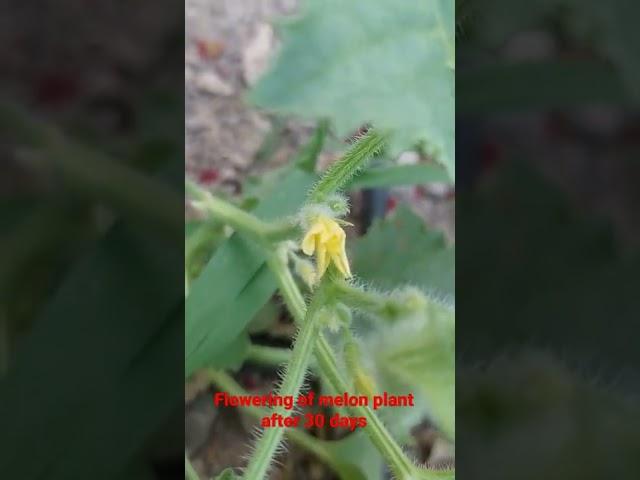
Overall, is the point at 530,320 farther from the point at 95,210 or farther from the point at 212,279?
the point at 212,279

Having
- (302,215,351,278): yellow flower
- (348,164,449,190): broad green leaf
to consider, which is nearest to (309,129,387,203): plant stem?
(302,215,351,278): yellow flower

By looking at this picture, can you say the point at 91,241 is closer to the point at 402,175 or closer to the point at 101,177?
the point at 101,177

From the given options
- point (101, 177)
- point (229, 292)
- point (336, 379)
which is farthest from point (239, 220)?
point (101, 177)

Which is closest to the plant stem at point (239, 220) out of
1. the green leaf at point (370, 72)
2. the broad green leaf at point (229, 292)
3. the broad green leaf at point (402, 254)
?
the broad green leaf at point (229, 292)

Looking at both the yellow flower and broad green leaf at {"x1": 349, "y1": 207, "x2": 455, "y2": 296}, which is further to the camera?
broad green leaf at {"x1": 349, "y1": 207, "x2": 455, "y2": 296}

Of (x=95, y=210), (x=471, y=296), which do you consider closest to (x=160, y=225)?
(x=95, y=210)

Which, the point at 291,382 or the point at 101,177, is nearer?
the point at 101,177

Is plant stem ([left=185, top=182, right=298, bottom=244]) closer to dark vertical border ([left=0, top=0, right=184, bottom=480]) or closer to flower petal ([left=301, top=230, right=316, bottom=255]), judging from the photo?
flower petal ([left=301, top=230, right=316, bottom=255])
